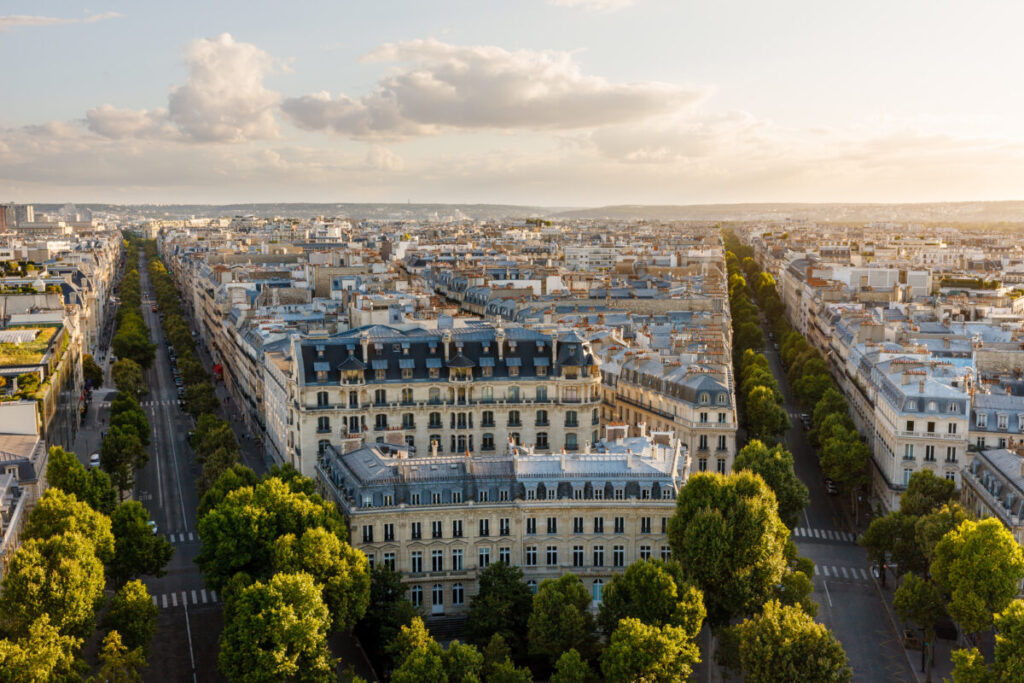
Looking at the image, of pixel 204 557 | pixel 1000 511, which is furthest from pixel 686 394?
pixel 204 557

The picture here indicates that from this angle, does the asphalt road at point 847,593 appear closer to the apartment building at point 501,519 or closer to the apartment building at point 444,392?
the apartment building at point 501,519

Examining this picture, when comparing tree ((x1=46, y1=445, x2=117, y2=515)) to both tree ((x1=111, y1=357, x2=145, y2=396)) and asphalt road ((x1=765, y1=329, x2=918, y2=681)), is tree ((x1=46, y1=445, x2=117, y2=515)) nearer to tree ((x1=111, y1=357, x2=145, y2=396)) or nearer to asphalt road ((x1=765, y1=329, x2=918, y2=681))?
tree ((x1=111, y1=357, x2=145, y2=396))

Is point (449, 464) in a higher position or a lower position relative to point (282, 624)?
higher

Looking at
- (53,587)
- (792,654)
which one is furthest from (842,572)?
(53,587)

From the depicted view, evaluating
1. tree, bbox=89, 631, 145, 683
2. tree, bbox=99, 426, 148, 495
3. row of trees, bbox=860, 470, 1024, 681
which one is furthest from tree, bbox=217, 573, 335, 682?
tree, bbox=99, 426, 148, 495

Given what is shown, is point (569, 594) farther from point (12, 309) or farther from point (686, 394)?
point (12, 309)
